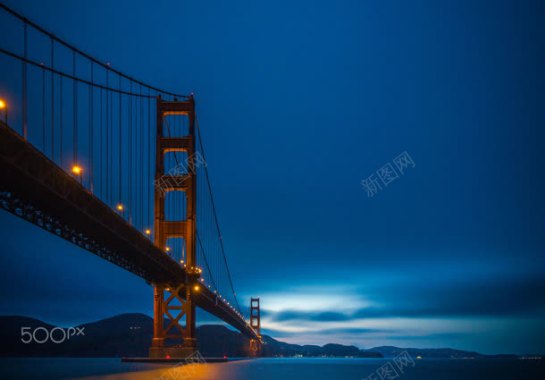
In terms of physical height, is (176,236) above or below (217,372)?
above

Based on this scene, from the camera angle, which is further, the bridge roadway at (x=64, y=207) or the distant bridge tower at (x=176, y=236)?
the distant bridge tower at (x=176, y=236)

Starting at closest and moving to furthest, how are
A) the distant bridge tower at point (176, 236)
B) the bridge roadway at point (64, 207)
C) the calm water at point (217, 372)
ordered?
1. the bridge roadway at point (64, 207)
2. the calm water at point (217, 372)
3. the distant bridge tower at point (176, 236)

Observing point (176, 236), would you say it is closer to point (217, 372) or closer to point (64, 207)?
point (217, 372)

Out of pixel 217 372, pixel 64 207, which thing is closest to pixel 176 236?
pixel 217 372

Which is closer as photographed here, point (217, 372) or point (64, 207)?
point (64, 207)

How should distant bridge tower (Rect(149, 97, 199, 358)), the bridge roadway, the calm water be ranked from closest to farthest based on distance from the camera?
the bridge roadway
the calm water
distant bridge tower (Rect(149, 97, 199, 358))

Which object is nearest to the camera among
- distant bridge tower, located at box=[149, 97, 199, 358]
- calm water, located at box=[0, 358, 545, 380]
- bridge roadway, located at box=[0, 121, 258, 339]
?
bridge roadway, located at box=[0, 121, 258, 339]

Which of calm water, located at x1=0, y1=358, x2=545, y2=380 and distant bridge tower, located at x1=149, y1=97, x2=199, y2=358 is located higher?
distant bridge tower, located at x1=149, y1=97, x2=199, y2=358

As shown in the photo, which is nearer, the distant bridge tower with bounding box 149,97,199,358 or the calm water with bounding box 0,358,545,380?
the calm water with bounding box 0,358,545,380
